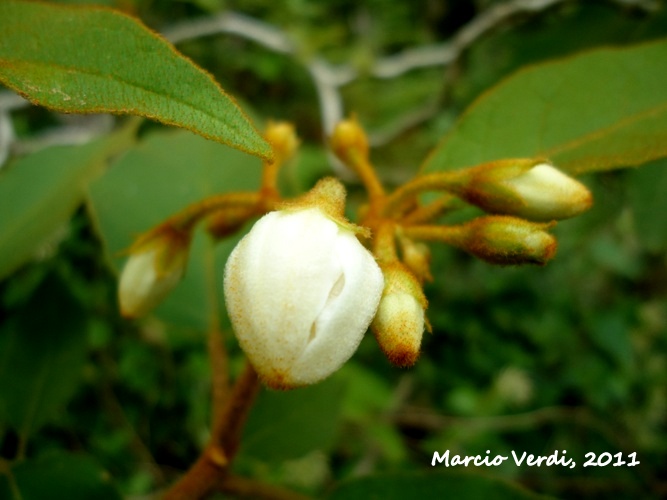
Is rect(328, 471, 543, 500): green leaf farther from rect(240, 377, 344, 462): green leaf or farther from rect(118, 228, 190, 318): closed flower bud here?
rect(118, 228, 190, 318): closed flower bud

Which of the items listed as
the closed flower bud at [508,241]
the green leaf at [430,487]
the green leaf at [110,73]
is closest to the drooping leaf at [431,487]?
the green leaf at [430,487]

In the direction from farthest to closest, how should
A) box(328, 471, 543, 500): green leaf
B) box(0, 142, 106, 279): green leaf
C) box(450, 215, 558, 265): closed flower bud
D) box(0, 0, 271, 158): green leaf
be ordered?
box(0, 142, 106, 279): green leaf → box(328, 471, 543, 500): green leaf → box(450, 215, 558, 265): closed flower bud → box(0, 0, 271, 158): green leaf

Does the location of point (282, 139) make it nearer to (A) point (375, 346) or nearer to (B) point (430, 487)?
(B) point (430, 487)

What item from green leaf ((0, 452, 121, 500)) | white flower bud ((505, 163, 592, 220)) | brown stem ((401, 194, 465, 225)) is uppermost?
white flower bud ((505, 163, 592, 220))

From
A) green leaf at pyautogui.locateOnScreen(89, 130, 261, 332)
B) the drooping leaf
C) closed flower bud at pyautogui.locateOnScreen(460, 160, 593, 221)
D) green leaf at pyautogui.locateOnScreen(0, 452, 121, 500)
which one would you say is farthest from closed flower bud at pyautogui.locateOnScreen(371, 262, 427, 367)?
green leaf at pyautogui.locateOnScreen(89, 130, 261, 332)

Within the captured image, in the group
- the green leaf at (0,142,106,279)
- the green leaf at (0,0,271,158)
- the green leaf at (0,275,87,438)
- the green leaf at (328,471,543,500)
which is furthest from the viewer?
the green leaf at (0,275,87,438)

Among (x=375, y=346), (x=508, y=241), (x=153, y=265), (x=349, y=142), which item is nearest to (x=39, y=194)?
(x=153, y=265)
